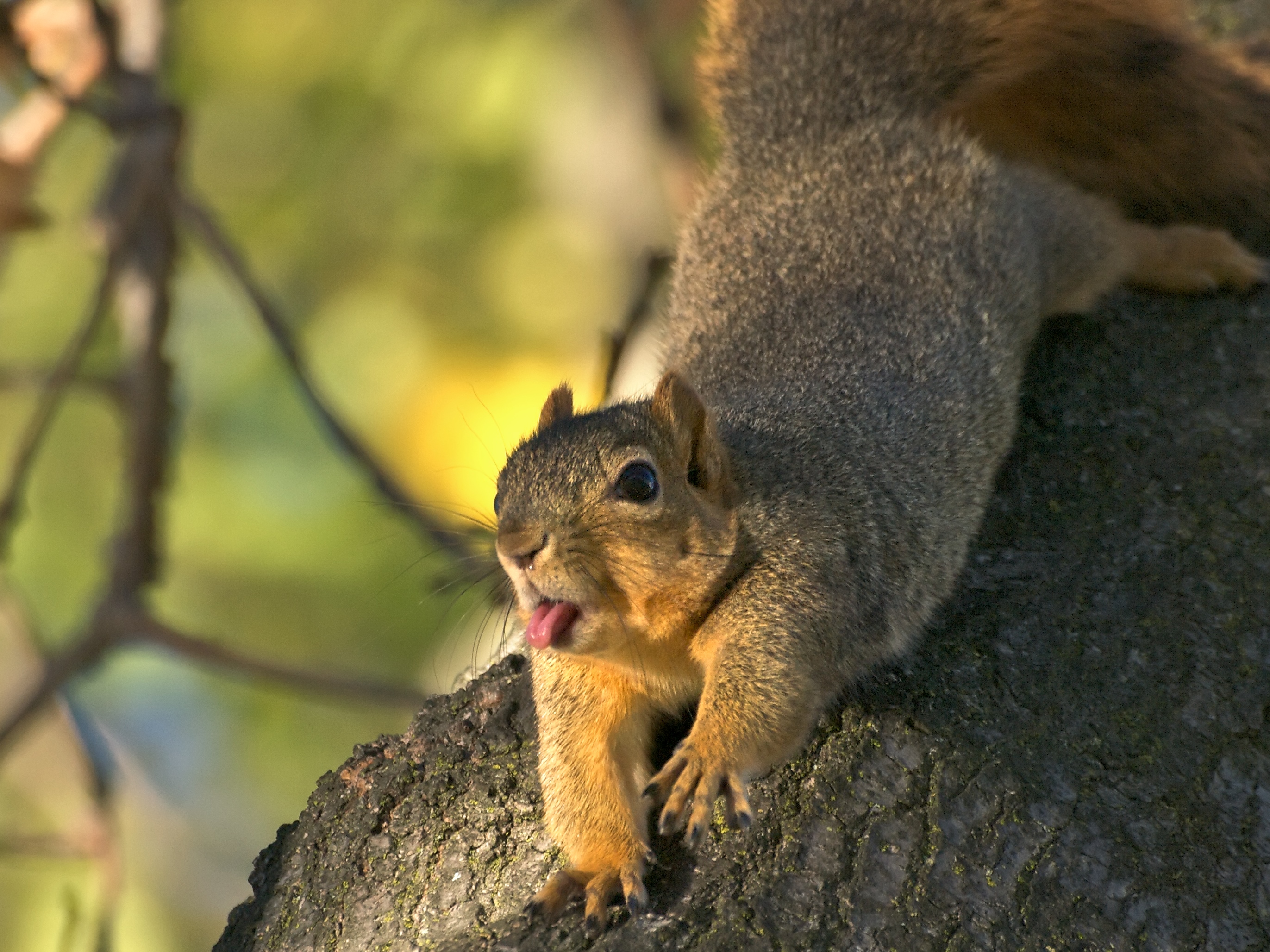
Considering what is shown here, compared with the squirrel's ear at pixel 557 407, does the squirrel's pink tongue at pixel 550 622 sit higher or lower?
lower

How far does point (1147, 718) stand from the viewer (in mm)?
1854

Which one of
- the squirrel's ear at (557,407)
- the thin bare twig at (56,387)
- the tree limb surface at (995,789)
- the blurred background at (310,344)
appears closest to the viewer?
the tree limb surface at (995,789)

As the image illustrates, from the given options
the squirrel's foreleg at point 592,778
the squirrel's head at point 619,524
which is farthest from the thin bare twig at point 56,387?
the squirrel's foreleg at point 592,778

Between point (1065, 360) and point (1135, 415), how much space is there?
0.98ft

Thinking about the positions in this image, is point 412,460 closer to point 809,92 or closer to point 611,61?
point 611,61

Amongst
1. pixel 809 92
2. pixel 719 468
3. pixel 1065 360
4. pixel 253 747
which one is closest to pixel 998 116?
pixel 809 92


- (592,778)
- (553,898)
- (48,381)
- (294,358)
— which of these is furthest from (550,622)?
(48,381)

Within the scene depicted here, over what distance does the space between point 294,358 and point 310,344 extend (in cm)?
298

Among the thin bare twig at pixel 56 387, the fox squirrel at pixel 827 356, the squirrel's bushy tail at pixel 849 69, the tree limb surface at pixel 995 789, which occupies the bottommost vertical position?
the tree limb surface at pixel 995 789

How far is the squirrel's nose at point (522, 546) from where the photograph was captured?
Answer: 193cm

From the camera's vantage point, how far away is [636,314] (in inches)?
114

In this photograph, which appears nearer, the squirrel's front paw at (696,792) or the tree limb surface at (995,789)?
the tree limb surface at (995,789)

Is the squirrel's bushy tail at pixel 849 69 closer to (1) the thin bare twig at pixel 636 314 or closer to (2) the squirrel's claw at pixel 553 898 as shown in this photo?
(1) the thin bare twig at pixel 636 314

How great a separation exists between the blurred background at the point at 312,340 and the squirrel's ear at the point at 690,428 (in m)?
2.59
